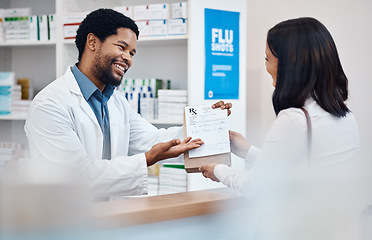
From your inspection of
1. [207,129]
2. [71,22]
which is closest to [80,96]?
[207,129]

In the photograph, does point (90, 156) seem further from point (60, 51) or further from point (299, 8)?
point (299, 8)

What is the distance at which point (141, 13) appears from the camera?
318 centimetres

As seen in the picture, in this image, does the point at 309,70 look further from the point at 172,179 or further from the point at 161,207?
the point at 172,179

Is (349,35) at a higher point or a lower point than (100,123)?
higher

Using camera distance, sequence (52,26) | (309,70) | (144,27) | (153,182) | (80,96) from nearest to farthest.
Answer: (309,70) → (80,96) → (144,27) → (153,182) → (52,26)

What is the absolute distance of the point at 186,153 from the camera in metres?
1.67

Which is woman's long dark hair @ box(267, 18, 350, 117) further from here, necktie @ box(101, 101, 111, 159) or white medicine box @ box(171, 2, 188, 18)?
white medicine box @ box(171, 2, 188, 18)

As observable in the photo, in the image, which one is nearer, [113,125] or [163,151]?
[163,151]

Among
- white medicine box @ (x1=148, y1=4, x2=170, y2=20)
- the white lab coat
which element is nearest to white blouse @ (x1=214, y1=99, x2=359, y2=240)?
the white lab coat

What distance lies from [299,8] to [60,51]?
199cm

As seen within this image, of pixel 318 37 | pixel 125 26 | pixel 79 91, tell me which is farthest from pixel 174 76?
pixel 318 37

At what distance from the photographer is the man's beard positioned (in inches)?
84.4

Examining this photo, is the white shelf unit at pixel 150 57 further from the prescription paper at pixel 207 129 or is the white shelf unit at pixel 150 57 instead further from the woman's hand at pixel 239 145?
the prescription paper at pixel 207 129

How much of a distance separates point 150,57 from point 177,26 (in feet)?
2.05
